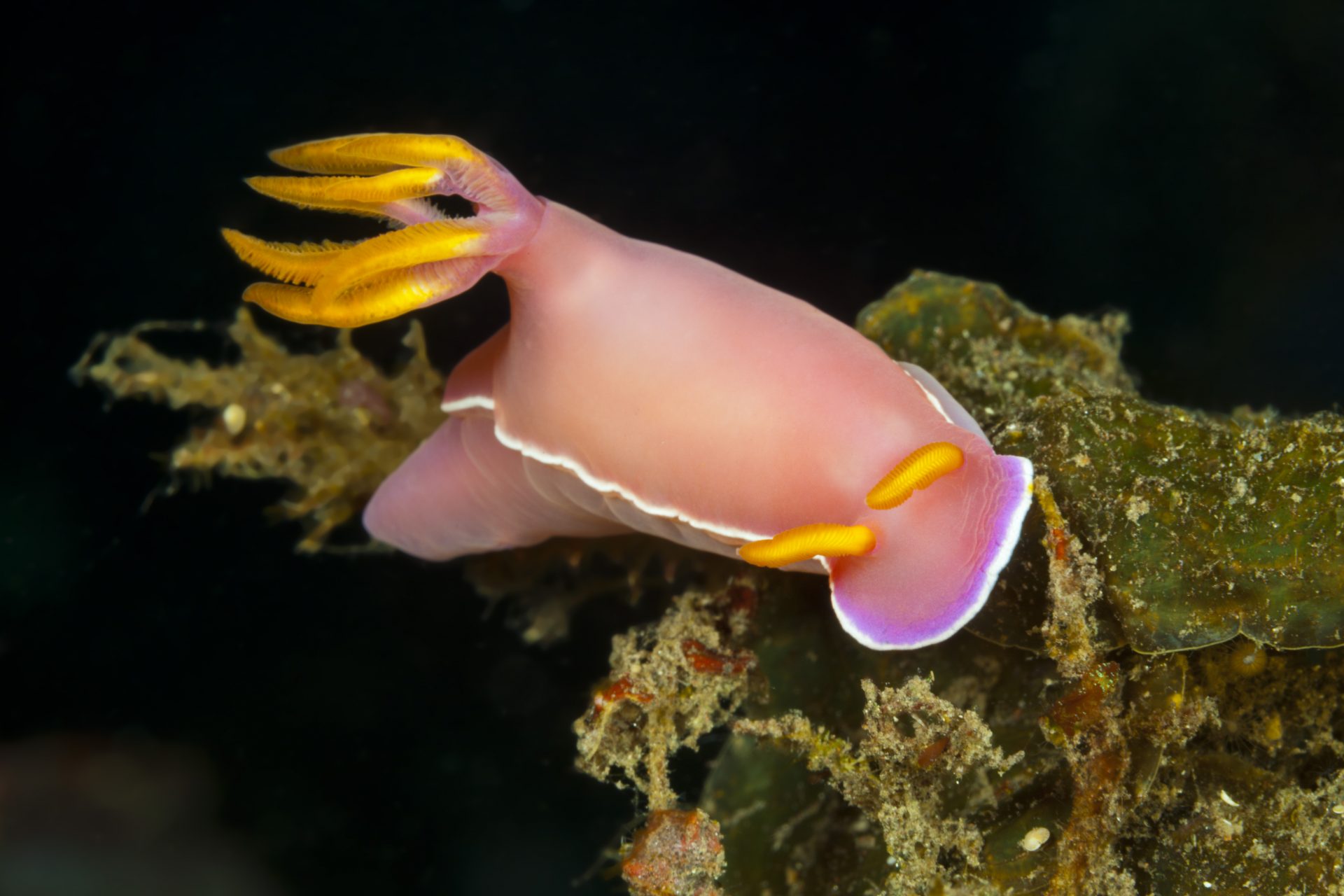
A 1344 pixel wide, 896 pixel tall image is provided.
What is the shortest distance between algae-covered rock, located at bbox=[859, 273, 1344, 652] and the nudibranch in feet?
0.76

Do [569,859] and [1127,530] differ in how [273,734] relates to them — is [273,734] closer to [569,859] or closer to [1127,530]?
[569,859]

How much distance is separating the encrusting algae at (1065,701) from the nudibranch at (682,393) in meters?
0.25

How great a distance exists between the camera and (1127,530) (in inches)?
79.7

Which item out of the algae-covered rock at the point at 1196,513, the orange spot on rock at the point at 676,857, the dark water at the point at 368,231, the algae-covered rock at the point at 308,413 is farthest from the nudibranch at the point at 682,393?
the dark water at the point at 368,231

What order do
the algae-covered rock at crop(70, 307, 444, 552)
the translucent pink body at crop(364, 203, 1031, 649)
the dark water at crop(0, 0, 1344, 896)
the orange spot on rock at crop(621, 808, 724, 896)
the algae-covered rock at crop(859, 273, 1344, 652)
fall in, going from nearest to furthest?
the algae-covered rock at crop(859, 273, 1344, 652)
the translucent pink body at crop(364, 203, 1031, 649)
the orange spot on rock at crop(621, 808, 724, 896)
the algae-covered rock at crop(70, 307, 444, 552)
the dark water at crop(0, 0, 1344, 896)

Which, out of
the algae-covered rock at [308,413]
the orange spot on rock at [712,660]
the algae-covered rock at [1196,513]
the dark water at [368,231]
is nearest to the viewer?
the algae-covered rock at [1196,513]

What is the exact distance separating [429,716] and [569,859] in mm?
1157

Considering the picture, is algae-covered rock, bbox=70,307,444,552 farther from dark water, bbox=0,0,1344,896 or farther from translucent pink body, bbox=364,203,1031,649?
translucent pink body, bbox=364,203,1031,649

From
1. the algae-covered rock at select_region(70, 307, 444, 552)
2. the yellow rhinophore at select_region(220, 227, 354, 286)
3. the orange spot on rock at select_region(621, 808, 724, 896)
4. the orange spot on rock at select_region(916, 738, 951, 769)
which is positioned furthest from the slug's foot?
the orange spot on rock at select_region(916, 738, 951, 769)

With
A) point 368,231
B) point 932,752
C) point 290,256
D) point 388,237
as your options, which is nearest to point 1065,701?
point 932,752

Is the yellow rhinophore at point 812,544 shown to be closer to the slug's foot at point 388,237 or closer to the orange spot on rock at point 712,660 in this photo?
the orange spot on rock at point 712,660

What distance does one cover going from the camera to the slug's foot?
223 centimetres

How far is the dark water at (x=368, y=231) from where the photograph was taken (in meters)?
4.64

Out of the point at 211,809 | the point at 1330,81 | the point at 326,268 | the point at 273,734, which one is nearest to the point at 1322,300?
the point at 1330,81
